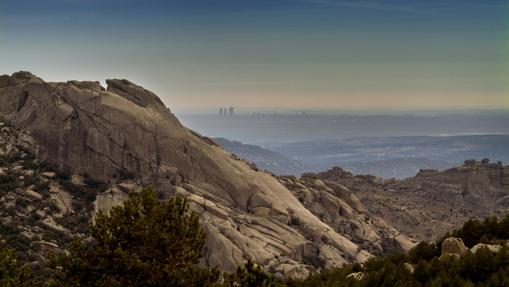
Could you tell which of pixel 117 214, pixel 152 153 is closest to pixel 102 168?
pixel 152 153

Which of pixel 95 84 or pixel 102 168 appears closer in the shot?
pixel 102 168

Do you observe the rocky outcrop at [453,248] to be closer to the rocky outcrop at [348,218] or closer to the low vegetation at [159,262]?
the low vegetation at [159,262]

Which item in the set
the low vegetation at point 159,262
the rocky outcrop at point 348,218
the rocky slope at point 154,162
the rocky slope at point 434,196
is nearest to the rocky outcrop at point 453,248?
the low vegetation at point 159,262

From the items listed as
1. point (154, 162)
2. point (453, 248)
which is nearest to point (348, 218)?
point (154, 162)

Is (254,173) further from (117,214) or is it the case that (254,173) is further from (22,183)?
(117,214)

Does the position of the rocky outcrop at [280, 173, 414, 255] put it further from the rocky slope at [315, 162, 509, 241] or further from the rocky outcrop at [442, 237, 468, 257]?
the rocky outcrop at [442, 237, 468, 257]

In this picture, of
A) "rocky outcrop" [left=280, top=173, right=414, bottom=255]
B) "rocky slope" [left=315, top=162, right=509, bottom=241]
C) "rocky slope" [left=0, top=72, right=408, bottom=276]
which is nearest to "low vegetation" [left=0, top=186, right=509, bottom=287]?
"rocky slope" [left=0, top=72, right=408, bottom=276]
